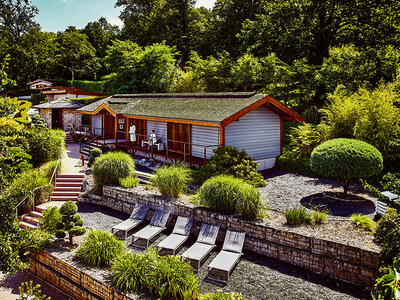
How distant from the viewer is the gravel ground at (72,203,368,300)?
7.92 meters

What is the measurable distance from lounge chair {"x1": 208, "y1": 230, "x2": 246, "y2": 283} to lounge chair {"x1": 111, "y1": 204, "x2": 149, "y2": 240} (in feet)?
12.6

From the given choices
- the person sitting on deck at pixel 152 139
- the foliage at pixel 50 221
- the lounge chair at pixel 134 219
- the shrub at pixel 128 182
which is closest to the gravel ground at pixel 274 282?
the foliage at pixel 50 221

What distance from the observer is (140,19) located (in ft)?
183

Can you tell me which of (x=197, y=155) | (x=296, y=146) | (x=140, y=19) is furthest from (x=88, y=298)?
(x=140, y=19)

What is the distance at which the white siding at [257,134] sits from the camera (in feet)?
58.3

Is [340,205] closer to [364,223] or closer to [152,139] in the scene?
[364,223]

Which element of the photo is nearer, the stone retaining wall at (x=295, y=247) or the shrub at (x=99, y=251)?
the stone retaining wall at (x=295, y=247)

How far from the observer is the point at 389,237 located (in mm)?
7512

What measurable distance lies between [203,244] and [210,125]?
7412 mm

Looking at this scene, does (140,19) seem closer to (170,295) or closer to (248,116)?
(248,116)

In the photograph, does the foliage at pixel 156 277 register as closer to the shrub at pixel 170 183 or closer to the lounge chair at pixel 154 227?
the lounge chair at pixel 154 227

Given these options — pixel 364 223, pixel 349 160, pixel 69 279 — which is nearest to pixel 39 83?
pixel 69 279

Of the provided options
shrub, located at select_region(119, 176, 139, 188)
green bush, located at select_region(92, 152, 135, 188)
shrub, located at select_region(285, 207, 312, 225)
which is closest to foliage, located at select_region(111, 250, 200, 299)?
shrub, located at select_region(285, 207, 312, 225)

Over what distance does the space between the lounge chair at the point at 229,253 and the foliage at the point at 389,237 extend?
3.85 m
